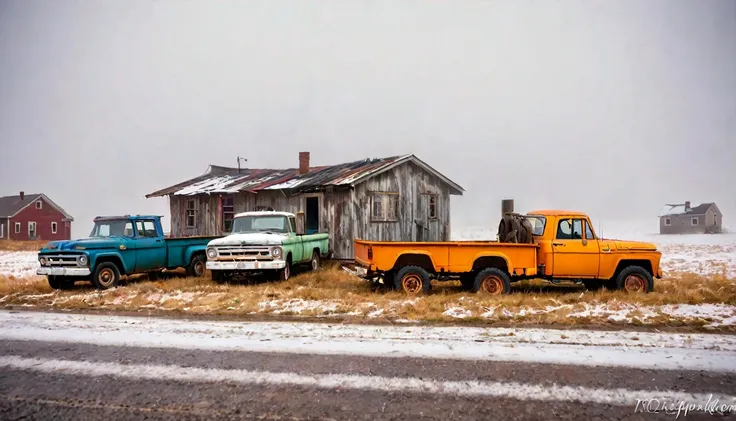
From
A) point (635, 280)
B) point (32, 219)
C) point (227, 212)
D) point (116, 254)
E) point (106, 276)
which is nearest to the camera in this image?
point (635, 280)

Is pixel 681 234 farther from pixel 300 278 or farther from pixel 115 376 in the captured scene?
pixel 115 376

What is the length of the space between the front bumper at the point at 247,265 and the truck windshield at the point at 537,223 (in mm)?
7205

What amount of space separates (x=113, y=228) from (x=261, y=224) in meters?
4.55

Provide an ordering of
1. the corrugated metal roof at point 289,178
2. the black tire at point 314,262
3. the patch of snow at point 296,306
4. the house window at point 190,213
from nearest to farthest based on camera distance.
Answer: the patch of snow at point 296,306 → the black tire at point 314,262 → the corrugated metal roof at point 289,178 → the house window at point 190,213

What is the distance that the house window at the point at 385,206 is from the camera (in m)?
20.8

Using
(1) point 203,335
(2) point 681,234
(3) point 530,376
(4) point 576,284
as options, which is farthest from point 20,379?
(2) point 681,234

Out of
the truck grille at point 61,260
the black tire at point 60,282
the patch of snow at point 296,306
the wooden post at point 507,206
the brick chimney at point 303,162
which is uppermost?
the brick chimney at point 303,162

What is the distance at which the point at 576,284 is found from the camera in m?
13.8

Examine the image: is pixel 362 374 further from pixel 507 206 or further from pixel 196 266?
pixel 196 266

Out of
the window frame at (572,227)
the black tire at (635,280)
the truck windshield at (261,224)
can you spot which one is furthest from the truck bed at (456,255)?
the truck windshield at (261,224)

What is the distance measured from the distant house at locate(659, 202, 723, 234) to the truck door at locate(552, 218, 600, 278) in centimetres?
6865

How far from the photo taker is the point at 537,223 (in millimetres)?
12016

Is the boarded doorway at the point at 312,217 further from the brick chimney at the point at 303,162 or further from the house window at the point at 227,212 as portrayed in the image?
Answer: the house window at the point at 227,212

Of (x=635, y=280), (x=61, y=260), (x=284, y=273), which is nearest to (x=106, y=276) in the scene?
(x=61, y=260)
